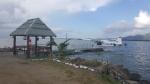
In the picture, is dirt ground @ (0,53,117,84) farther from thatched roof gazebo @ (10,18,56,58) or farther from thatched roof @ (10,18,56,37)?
thatched roof @ (10,18,56,37)

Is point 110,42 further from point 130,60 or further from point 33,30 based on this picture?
point 33,30

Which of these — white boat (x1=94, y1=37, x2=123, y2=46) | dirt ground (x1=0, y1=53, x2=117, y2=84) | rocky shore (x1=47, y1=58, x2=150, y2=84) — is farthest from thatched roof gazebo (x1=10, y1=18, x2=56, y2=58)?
white boat (x1=94, y1=37, x2=123, y2=46)

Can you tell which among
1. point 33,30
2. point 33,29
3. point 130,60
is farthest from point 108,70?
point 130,60

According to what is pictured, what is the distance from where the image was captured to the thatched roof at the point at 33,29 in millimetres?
38094

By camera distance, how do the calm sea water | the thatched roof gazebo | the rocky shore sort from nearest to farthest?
1. the rocky shore
2. the thatched roof gazebo
3. the calm sea water

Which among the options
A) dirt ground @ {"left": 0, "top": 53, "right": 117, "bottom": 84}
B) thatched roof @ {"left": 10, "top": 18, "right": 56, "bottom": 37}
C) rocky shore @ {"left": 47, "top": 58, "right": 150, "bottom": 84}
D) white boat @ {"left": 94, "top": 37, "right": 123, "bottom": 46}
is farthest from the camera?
white boat @ {"left": 94, "top": 37, "right": 123, "bottom": 46}

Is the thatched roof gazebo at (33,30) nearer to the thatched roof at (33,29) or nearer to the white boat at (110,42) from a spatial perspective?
the thatched roof at (33,29)

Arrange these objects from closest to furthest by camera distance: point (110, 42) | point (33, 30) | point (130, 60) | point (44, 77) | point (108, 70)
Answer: point (44, 77), point (108, 70), point (33, 30), point (130, 60), point (110, 42)

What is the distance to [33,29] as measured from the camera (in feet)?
127

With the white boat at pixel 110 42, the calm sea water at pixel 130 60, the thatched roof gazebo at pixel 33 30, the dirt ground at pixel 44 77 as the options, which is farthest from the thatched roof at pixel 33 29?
the white boat at pixel 110 42

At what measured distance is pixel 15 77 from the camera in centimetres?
2041

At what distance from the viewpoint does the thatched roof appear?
38.1 m

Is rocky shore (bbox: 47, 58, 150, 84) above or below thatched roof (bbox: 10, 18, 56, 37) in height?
below

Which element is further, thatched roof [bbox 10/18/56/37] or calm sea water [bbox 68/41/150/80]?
calm sea water [bbox 68/41/150/80]
